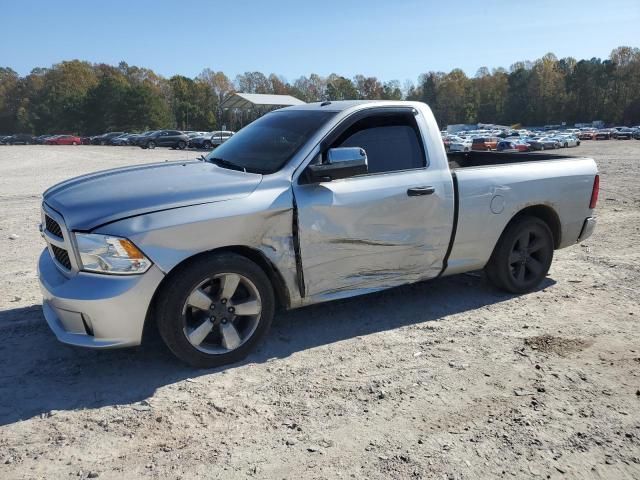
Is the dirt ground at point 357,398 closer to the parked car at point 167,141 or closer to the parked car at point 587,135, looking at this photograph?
the parked car at point 167,141

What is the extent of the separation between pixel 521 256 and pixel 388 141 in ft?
6.45

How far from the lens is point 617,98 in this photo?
127625 mm

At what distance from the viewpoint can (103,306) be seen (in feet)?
11.1

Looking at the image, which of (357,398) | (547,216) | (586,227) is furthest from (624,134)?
(357,398)

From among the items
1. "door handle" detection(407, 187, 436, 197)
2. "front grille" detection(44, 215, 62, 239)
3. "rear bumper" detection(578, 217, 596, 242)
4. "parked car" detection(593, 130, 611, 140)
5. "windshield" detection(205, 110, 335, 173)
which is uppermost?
"windshield" detection(205, 110, 335, 173)

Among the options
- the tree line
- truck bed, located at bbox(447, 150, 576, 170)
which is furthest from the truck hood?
the tree line

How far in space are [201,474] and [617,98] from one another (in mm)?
148012

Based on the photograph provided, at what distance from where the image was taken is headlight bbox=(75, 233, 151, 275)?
11.2 feet

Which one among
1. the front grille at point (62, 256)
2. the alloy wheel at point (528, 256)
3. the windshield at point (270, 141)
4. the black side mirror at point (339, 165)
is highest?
the windshield at point (270, 141)

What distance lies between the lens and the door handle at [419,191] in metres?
4.48

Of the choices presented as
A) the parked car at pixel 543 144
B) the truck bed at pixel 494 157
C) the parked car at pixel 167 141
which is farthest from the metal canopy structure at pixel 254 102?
the truck bed at pixel 494 157

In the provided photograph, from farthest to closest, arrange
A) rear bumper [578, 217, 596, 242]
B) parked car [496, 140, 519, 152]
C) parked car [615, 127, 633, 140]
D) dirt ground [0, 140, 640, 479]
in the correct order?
parked car [615, 127, 633, 140]
parked car [496, 140, 519, 152]
rear bumper [578, 217, 596, 242]
dirt ground [0, 140, 640, 479]

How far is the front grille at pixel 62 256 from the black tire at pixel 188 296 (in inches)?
26.5

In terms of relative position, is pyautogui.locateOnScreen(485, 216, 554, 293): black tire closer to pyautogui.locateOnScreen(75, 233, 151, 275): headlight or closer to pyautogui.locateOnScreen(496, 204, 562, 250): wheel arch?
pyautogui.locateOnScreen(496, 204, 562, 250): wheel arch
